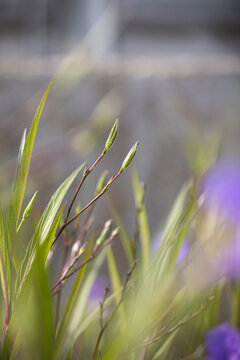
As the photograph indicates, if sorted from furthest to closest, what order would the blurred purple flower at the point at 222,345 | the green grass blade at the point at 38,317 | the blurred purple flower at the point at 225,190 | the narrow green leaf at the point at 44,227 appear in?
the blurred purple flower at the point at 225,190
the blurred purple flower at the point at 222,345
the narrow green leaf at the point at 44,227
the green grass blade at the point at 38,317

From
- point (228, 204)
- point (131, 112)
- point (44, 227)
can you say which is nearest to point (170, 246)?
point (44, 227)

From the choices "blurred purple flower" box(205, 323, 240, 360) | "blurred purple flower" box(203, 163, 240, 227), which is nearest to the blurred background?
"blurred purple flower" box(203, 163, 240, 227)

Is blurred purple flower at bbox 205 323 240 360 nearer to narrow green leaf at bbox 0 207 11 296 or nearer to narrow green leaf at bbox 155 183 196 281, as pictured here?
narrow green leaf at bbox 155 183 196 281

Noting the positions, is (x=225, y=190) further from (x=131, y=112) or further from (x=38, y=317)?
(x=131, y=112)

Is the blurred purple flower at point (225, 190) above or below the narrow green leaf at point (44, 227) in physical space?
above

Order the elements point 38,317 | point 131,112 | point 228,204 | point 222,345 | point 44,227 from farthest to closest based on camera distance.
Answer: point 131,112 < point 228,204 < point 222,345 < point 44,227 < point 38,317

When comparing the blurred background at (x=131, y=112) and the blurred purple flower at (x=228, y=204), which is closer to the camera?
the blurred purple flower at (x=228, y=204)

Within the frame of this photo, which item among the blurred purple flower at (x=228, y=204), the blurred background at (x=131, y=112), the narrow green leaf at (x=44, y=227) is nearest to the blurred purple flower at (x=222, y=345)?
the blurred purple flower at (x=228, y=204)

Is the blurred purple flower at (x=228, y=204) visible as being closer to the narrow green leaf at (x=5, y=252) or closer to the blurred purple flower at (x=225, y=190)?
the blurred purple flower at (x=225, y=190)

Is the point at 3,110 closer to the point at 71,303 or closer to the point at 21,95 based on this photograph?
the point at 21,95
